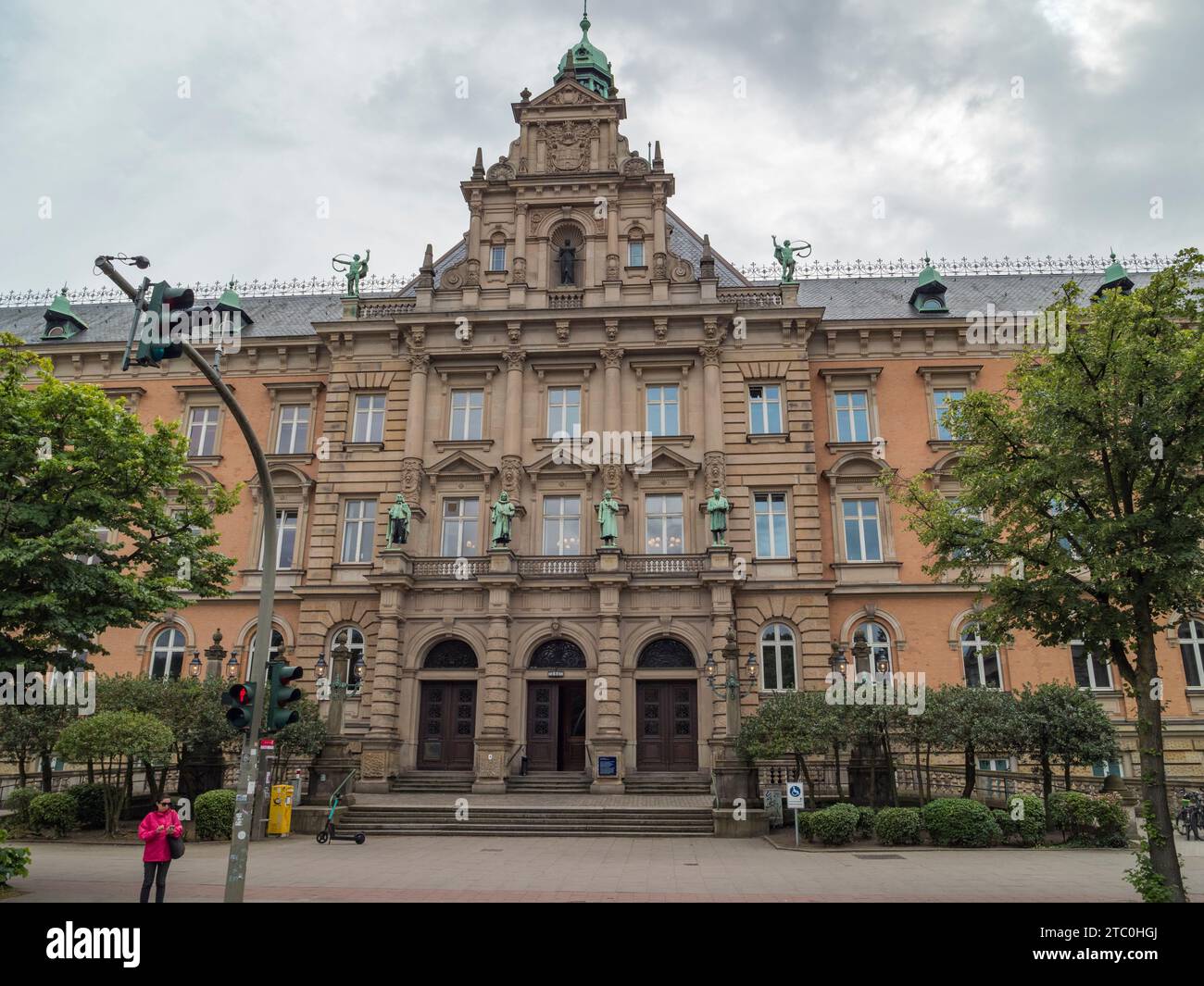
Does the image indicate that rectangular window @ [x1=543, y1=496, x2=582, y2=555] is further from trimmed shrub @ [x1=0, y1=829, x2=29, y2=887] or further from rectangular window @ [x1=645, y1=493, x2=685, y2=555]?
trimmed shrub @ [x1=0, y1=829, x2=29, y2=887]

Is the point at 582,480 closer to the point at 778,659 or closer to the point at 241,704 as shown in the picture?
the point at 778,659

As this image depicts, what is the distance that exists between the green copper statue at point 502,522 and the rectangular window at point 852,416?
13281 millimetres

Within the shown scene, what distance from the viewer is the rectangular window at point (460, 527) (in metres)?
31.8

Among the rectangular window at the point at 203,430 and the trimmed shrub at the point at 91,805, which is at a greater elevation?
the rectangular window at the point at 203,430

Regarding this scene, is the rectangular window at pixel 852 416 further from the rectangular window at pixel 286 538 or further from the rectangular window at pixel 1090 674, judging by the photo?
the rectangular window at pixel 286 538

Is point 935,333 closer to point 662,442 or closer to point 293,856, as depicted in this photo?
point 662,442

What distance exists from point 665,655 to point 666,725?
2.37 m

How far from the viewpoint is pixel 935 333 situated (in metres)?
34.1

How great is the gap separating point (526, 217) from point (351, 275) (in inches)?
304

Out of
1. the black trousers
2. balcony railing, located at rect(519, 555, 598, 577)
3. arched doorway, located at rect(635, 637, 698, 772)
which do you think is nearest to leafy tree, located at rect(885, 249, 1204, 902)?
the black trousers

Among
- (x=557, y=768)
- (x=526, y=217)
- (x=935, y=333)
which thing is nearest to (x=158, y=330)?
(x=557, y=768)

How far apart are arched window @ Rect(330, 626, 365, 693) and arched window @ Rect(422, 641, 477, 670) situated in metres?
2.70

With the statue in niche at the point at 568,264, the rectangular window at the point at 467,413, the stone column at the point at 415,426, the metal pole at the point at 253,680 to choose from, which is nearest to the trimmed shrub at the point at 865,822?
the metal pole at the point at 253,680

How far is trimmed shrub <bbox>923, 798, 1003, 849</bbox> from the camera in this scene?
20.1 metres
